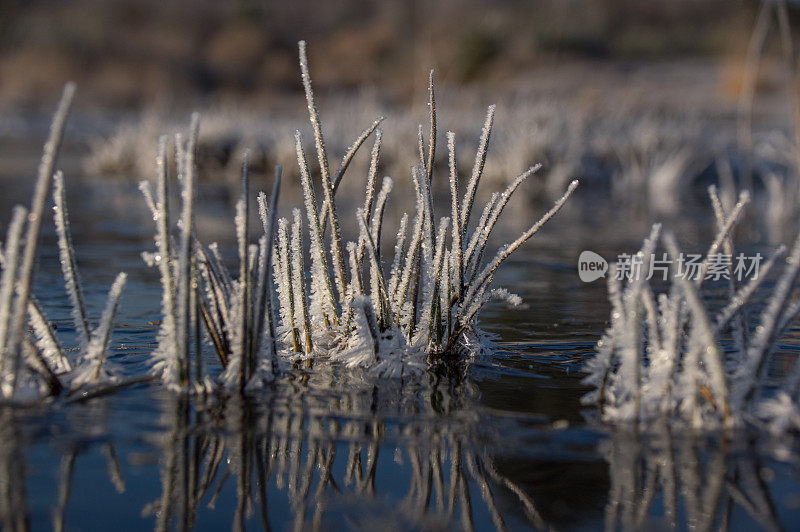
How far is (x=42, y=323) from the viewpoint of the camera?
2.57 meters

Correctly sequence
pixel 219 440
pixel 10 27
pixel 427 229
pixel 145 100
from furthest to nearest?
pixel 10 27, pixel 145 100, pixel 427 229, pixel 219 440

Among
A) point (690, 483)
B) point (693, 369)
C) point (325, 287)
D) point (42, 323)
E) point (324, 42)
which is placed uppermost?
point (324, 42)

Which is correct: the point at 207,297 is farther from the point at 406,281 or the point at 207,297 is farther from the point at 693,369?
the point at 693,369

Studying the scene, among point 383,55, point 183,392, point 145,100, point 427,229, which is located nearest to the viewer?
point 183,392

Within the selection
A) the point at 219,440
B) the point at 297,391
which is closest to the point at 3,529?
the point at 219,440

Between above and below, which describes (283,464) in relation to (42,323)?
below

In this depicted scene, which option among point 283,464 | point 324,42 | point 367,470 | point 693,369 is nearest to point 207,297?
point 283,464

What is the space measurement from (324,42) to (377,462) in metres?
37.8

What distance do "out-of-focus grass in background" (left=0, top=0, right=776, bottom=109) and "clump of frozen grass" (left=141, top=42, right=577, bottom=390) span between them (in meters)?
18.3

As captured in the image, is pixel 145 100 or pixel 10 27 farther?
pixel 10 27

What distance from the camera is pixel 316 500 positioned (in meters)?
1.97

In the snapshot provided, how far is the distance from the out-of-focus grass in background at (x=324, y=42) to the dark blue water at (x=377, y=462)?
61.7ft

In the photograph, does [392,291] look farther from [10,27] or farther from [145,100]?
[10,27]

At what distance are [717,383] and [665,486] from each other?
0.35 m
